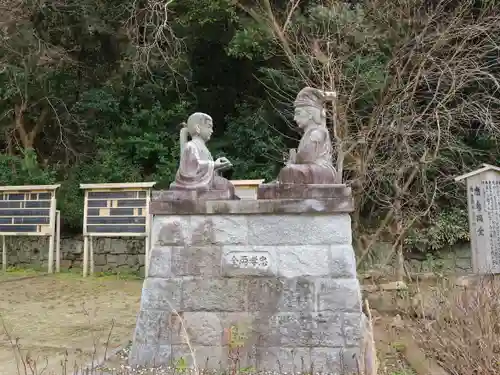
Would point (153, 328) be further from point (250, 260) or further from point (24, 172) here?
point (24, 172)

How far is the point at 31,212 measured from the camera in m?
10.3

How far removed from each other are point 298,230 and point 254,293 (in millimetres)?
630

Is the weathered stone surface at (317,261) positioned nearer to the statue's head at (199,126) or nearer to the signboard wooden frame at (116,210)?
the statue's head at (199,126)

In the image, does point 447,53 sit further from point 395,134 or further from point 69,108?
point 69,108

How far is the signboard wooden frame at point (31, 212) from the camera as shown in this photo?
1017 cm

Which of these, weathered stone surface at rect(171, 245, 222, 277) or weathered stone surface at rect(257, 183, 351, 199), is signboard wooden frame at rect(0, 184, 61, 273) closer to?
weathered stone surface at rect(171, 245, 222, 277)

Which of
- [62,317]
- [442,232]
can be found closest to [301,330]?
[62,317]

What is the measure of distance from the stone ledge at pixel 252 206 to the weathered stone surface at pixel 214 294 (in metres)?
0.57

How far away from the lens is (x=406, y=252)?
10.0m

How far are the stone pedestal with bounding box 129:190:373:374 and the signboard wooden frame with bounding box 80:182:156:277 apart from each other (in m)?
5.26

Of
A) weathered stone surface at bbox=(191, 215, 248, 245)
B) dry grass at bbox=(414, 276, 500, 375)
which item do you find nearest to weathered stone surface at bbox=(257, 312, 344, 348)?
weathered stone surface at bbox=(191, 215, 248, 245)

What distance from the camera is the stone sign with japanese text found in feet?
22.3

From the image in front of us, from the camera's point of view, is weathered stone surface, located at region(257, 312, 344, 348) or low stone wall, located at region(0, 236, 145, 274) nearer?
weathered stone surface, located at region(257, 312, 344, 348)

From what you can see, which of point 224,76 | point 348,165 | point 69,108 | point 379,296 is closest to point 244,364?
point 379,296
